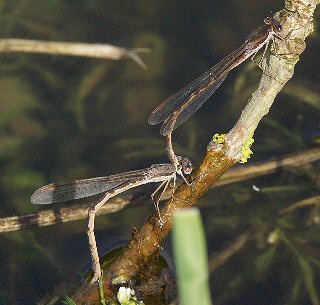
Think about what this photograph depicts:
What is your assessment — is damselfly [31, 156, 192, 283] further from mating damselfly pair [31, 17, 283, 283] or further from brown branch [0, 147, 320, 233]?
brown branch [0, 147, 320, 233]

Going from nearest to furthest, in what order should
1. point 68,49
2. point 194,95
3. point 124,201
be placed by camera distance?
1. point 194,95
2. point 124,201
3. point 68,49

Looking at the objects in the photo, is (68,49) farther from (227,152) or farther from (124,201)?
(227,152)

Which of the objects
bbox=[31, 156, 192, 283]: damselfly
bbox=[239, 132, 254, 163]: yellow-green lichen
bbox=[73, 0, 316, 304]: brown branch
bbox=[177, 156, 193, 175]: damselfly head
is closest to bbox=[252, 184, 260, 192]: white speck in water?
bbox=[31, 156, 192, 283]: damselfly

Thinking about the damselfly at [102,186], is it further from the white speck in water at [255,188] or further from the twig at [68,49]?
the twig at [68,49]

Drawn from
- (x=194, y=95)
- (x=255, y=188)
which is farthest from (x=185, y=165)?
(x=255, y=188)

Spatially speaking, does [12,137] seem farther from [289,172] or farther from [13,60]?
[289,172]

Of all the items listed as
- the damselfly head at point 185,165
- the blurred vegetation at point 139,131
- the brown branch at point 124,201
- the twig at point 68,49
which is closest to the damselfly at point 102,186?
the damselfly head at point 185,165
